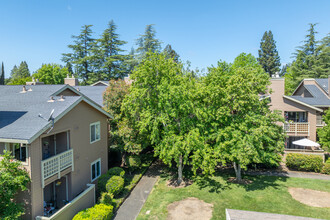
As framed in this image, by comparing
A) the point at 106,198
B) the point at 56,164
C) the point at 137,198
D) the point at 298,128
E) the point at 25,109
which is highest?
the point at 25,109

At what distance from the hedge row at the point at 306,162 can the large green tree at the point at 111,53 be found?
147 feet

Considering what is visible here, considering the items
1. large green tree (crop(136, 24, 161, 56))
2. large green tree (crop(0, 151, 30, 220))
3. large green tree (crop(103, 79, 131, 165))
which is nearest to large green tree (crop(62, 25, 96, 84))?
large green tree (crop(136, 24, 161, 56))

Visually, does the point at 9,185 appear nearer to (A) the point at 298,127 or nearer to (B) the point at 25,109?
(B) the point at 25,109

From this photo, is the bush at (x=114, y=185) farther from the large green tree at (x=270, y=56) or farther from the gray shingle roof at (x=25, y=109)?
the large green tree at (x=270, y=56)

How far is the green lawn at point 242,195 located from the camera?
14547 millimetres

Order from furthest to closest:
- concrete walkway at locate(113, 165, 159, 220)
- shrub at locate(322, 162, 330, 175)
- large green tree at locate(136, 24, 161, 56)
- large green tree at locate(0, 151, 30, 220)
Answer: large green tree at locate(136, 24, 161, 56) → shrub at locate(322, 162, 330, 175) → concrete walkway at locate(113, 165, 159, 220) → large green tree at locate(0, 151, 30, 220)

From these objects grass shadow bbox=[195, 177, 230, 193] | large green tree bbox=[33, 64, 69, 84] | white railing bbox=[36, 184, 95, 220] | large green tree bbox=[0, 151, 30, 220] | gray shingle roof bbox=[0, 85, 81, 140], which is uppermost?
large green tree bbox=[33, 64, 69, 84]

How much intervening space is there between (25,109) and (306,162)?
25841 millimetres

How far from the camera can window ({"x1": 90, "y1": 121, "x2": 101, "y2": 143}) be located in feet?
56.0

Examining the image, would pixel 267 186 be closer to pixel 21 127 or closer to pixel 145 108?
pixel 145 108

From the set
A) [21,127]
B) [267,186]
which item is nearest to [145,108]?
[21,127]

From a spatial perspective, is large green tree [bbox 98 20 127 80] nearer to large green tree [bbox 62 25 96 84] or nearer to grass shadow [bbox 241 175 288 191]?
large green tree [bbox 62 25 96 84]

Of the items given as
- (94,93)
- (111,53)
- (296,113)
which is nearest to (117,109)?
(94,93)

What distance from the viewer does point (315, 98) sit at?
95.5 feet
